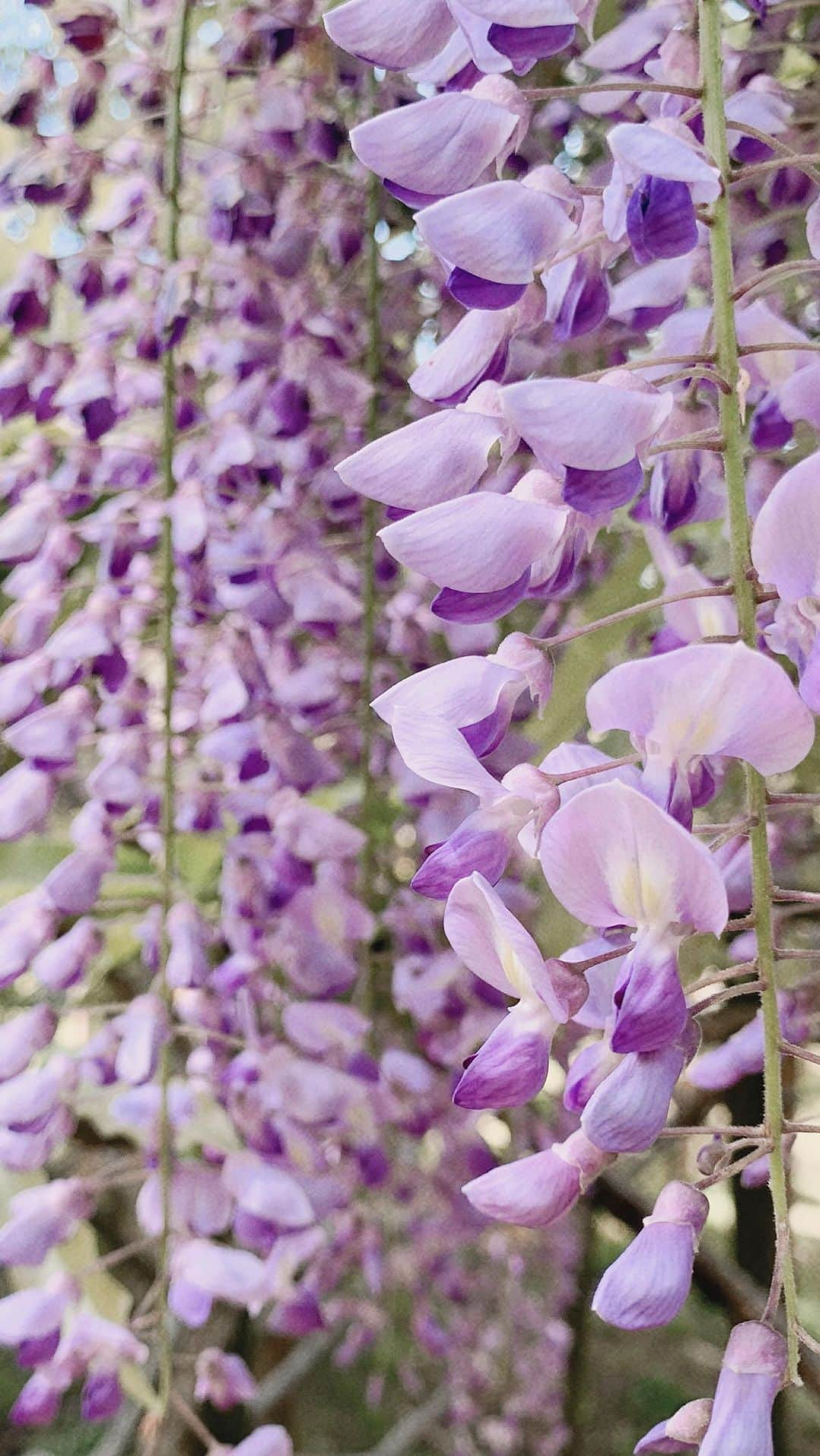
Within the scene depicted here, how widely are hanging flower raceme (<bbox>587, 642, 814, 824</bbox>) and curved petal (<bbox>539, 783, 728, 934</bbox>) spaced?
0.01 m

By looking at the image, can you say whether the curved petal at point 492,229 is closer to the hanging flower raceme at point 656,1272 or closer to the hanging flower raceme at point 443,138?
the hanging flower raceme at point 443,138

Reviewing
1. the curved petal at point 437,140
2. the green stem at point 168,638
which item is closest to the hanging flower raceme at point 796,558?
the curved petal at point 437,140

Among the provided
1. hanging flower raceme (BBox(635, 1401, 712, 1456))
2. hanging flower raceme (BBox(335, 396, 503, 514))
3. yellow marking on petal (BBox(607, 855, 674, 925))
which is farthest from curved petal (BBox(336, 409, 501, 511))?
hanging flower raceme (BBox(635, 1401, 712, 1456))

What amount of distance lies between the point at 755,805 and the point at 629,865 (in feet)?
0.12

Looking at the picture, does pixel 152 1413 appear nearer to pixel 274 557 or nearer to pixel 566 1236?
pixel 274 557

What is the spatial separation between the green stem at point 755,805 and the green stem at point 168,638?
0.41 m

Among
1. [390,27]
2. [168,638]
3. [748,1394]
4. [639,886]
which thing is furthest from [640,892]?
[168,638]

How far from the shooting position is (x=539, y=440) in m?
0.29

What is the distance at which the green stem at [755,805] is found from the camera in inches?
11.4

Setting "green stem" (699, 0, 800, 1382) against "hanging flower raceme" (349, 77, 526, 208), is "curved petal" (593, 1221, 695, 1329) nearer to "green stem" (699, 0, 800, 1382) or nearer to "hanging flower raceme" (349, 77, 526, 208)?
"green stem" (699, 0, 800, 1382)

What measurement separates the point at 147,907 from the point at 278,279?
34 cm

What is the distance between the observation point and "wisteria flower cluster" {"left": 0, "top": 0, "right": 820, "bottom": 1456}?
300 mm

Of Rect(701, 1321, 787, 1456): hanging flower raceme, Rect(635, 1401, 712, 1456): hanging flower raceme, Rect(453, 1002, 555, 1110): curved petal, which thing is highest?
Rect(453, 1002, 555, 1110): curved petal

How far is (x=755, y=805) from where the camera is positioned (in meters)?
0.30
